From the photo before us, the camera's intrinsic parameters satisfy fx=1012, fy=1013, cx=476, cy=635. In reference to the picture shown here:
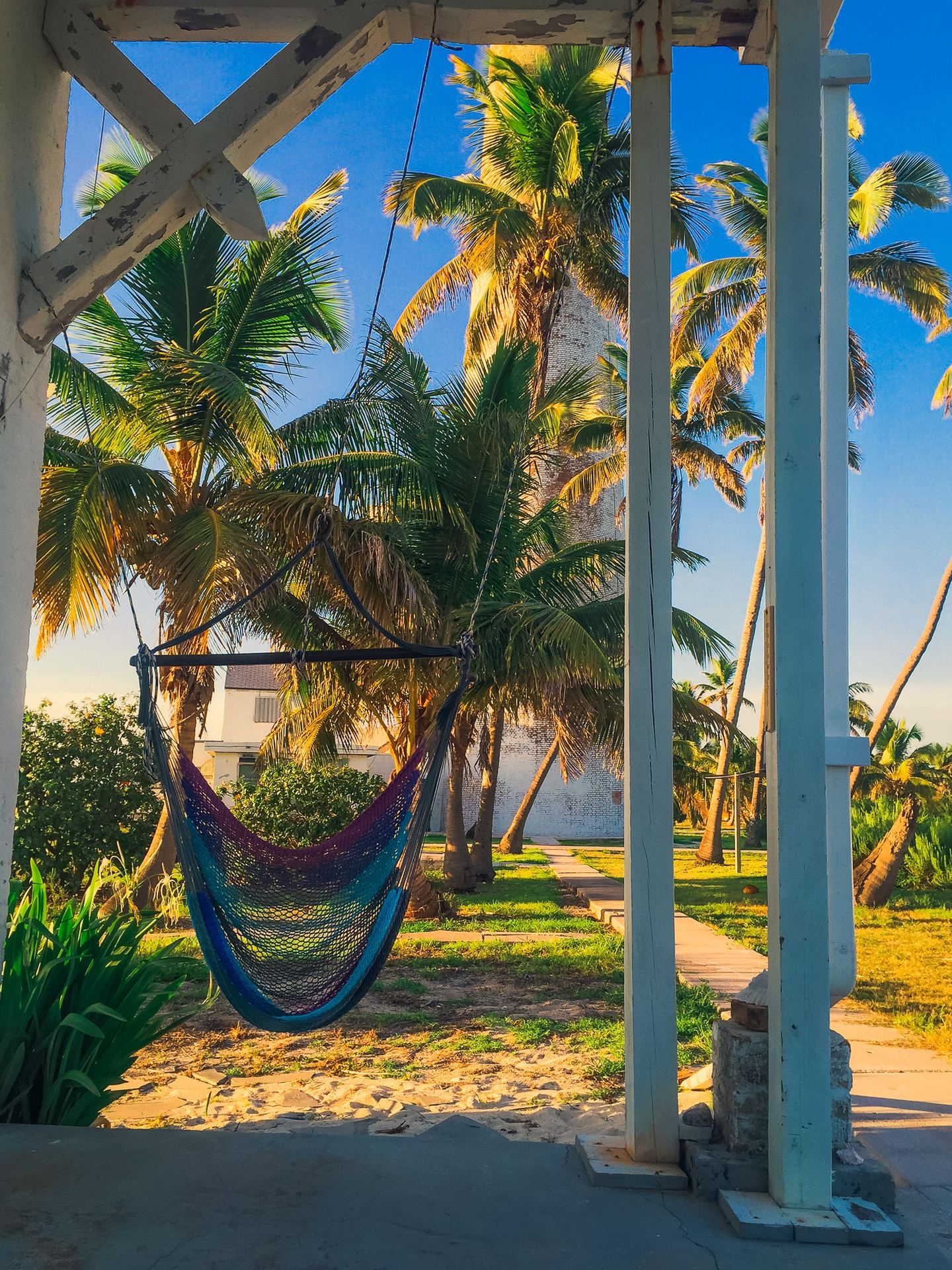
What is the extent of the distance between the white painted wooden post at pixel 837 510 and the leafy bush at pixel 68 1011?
208 centimetres

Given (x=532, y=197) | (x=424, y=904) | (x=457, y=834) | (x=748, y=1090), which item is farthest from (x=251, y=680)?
(x=748, y=1090)

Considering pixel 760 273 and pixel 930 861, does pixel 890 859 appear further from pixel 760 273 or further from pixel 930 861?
pixel 760 273

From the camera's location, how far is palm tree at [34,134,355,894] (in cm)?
771

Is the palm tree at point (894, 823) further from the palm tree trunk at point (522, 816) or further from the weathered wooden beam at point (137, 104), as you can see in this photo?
the weathered wooden beam at point (137, 104)

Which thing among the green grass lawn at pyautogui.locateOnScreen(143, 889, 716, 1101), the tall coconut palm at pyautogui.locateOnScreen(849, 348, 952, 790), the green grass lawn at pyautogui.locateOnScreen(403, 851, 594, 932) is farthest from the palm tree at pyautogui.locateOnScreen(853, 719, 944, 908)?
the green grass lawn at pyautogui.locateOnScreen(143, 889, 716, 1101)

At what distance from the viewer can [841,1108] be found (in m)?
2.52

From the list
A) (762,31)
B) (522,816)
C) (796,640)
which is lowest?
(522,816)

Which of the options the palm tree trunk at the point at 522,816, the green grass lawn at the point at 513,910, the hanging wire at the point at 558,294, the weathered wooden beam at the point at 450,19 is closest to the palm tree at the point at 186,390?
the hanging wire at the point at 558,294

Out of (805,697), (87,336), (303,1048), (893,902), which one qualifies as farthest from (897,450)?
(805,697)

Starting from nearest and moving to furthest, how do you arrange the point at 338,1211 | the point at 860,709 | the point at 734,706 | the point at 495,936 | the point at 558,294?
the point at 338,1211
the point at 495,936
the point at 558,294
the point at 734,706
the point at 860,709

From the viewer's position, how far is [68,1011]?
10.4 ft

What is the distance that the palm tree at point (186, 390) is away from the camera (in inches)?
304

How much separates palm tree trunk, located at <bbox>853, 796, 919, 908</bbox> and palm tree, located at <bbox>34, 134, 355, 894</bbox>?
25.9 ft

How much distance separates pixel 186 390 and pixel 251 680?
58.9 feet
